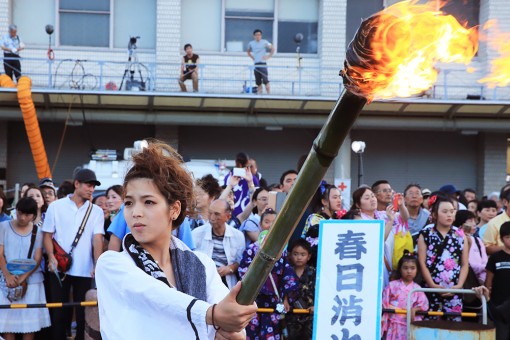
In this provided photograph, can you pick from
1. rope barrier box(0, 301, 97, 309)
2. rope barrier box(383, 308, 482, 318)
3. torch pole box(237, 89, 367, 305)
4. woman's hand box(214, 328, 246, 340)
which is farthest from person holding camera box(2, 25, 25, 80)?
torch pole box(237, 89, 367, 305)

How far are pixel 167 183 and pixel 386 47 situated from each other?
1.24 meters

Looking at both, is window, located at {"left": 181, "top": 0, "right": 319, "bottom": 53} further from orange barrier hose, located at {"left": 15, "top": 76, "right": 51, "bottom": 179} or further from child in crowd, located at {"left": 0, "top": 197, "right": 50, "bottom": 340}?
child in crowd, located at {"left": 0, "top": 197, "right": 50, "bottom": 340}

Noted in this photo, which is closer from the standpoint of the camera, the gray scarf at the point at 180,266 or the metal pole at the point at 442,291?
the gray scarf at the point at 180,266

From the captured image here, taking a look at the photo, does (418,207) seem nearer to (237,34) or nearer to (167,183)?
(167,183)

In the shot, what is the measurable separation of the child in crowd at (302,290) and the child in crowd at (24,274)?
8.23ft

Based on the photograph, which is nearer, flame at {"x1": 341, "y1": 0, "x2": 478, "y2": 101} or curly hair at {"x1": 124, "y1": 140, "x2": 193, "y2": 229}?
flame at {"x1": 341, "y1": 0, "x2": 478, "y2": 101}

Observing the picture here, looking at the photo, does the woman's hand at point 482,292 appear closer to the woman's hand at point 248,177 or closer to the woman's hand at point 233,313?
the woman's hand at point 248,177

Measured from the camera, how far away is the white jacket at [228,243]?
7297mm

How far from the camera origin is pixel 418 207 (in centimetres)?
891

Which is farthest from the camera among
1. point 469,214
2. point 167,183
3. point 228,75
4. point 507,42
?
point 228,75

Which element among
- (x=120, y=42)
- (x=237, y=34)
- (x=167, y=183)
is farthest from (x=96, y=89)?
(x=167, y=183)

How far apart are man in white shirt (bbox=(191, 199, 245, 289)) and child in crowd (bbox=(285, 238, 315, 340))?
546 millimetres

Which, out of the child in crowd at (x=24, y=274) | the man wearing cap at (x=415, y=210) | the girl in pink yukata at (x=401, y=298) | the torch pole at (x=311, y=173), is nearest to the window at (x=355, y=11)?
the man wearing cap at (x=415, y=210)

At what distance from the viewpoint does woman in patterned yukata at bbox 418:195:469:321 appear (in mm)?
7660
